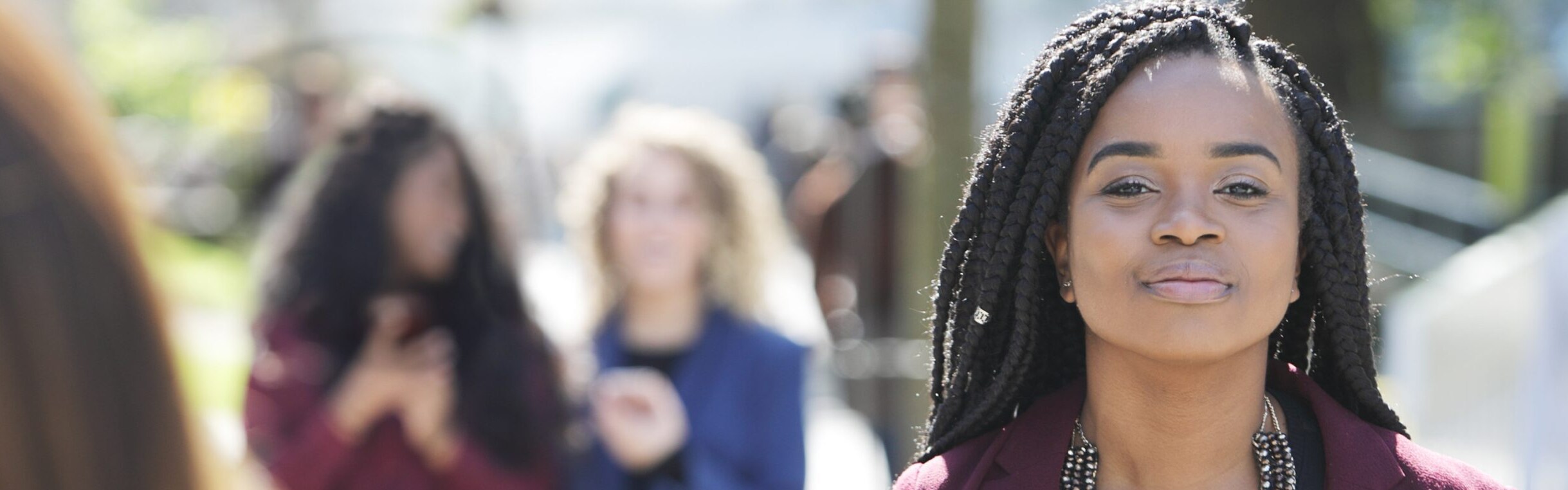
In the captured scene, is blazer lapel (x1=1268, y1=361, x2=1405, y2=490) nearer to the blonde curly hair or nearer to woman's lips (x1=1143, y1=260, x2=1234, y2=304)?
woman's lips (x1=1143, y1=260, x2=1234, y2=304)

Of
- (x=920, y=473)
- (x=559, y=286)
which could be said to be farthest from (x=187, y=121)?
(x=920, y=473)

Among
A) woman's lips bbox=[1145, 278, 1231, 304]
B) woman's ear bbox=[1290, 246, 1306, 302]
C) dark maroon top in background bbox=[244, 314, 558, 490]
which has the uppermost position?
woman's ear bbox=[1290, 246, 1306, 302]

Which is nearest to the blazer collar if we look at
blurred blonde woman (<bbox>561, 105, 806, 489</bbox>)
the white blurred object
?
blurred blonde woman (<bbox>561, 105, 806, 489</bbox>)

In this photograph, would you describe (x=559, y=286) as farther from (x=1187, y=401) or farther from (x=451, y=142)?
(x=1187, y=401)

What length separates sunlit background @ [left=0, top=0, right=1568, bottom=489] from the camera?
3654 mm

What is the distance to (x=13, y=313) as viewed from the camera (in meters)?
0.92

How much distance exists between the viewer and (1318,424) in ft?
5.79

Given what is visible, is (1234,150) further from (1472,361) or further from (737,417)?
(1472,361)

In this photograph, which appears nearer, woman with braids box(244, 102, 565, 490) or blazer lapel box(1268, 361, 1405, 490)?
blazer lapel box(1268, 361, 1405, 490)

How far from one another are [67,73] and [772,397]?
8.44ft

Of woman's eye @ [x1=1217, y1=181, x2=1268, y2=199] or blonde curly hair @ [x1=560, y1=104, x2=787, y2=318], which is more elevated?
woman's eye @ [x1=1217, y1=181, x2=1268, y2=199]

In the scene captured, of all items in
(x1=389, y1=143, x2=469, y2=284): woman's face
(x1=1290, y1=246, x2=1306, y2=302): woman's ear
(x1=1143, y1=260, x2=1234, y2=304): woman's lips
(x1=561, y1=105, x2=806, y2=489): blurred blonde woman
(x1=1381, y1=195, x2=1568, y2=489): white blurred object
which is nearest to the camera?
(x1=1143, y1=260, x2=1234, y2=304): woman's lips

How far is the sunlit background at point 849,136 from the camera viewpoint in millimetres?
3654

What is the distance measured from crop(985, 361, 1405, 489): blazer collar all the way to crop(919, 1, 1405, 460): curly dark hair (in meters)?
0.04
